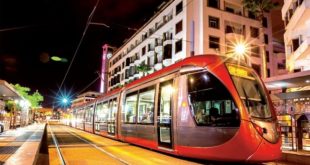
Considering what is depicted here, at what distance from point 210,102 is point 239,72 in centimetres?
141

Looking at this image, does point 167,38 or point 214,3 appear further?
point 167,38

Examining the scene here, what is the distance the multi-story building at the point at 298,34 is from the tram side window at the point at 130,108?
15.3 meters

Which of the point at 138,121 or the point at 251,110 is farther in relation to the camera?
the point at 138,121

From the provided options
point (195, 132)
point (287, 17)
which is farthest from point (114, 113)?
point (287, 17)

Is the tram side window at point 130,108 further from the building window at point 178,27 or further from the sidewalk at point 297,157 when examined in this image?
the building window at point 178,27

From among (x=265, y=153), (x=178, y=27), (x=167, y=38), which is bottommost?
(x=265, y=153)

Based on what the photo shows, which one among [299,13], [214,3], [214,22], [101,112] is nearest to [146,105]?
[101,112]

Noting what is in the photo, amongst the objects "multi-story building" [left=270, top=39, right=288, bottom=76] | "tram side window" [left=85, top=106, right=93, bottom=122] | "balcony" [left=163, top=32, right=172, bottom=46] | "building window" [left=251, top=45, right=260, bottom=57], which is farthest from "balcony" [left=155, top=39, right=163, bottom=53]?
"tram side window" [left=85, top=106, right=93, bottom=122]

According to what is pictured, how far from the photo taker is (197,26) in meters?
39.2

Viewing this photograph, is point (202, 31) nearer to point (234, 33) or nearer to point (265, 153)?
point (234, 33)

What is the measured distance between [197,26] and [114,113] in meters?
25.2

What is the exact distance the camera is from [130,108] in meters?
14.5

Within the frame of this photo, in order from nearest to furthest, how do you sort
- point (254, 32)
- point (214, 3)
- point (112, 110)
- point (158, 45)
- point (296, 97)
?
point (296, 97) → point (112, 110) → point (214, 3) → point (254, 32) → point (158, 45)

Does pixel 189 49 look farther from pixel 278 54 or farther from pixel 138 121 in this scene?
pixel 138 121
